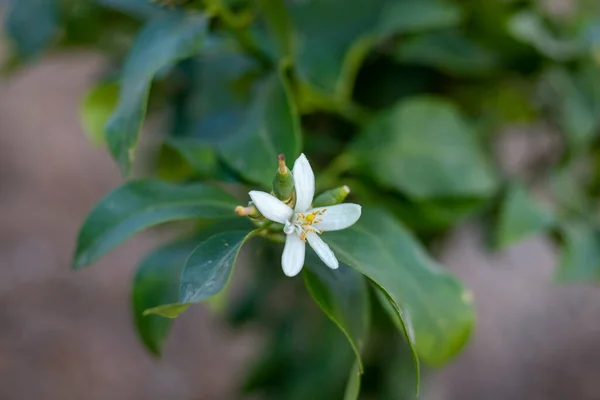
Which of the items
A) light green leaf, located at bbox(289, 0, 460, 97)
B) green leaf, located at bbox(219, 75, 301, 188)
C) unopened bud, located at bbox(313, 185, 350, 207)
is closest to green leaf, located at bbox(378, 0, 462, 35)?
light green leaf, located at bbox(289, 0, 460, 97)

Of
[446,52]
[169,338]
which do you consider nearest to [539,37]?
[446,52]

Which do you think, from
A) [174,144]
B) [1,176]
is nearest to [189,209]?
[174,144]

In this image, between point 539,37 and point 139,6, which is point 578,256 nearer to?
point 539,37

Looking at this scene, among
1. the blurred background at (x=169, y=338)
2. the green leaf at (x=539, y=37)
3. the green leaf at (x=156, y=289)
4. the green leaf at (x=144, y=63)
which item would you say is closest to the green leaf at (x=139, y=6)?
the green leaf at (x=144, y=63)

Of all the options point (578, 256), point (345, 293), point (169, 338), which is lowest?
point (169, 338)

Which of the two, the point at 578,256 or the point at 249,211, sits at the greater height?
the point at 249,211
